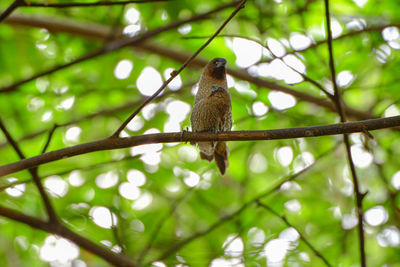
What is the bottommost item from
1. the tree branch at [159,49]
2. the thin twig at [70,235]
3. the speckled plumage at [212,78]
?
the thin twig at [70,235]

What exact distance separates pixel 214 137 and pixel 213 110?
3.52ft

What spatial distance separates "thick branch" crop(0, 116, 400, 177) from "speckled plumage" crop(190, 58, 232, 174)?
103 centimetres

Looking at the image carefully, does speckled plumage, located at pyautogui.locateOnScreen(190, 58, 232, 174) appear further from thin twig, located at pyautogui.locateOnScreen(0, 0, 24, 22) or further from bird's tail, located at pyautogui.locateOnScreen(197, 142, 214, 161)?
thin twig, located at pyautogui.locateOnScreen(0, 0, 24, 22)

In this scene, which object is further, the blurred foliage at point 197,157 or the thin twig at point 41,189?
the blurred foliage at point 197,157

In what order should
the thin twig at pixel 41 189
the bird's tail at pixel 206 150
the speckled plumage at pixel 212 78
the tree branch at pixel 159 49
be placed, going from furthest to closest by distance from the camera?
1. the tree branch at pixel 159 49
2. the bird's tail at pixel 206 150
3. the speckled plumage at pixel 212 78
4. the thin twig at pixel 41 189

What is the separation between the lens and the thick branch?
2416 millimetres

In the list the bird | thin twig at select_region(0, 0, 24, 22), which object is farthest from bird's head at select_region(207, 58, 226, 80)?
thin twig at select_region(0, 0, 24, 22)

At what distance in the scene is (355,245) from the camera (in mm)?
4945

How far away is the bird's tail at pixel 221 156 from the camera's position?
4.15m

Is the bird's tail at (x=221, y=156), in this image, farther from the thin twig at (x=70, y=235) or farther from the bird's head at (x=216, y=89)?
the thin twig at (x=70, y=235)

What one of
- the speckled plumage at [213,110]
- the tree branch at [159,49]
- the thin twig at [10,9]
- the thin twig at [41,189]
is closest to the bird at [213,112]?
the speckled plumage at [213,110]

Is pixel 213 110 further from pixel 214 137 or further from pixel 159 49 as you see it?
pixel 159 49

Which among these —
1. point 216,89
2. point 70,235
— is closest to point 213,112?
point 216,89

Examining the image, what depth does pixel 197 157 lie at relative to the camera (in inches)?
212
